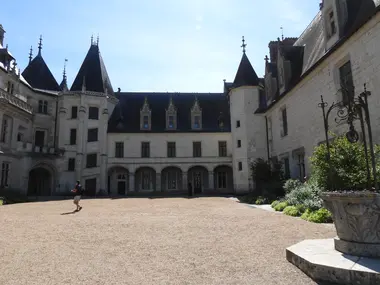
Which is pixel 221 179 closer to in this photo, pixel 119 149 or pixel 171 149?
pixel 171 149

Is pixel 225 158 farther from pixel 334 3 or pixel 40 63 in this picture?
pixel 40 63

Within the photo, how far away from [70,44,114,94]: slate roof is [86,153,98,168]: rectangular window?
709 cm

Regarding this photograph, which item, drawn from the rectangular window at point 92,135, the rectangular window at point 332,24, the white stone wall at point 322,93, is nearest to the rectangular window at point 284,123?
the white stone wall at point 322,93

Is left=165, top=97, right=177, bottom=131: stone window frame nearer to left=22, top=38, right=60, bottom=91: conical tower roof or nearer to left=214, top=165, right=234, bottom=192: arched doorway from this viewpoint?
left=214, top=165, right=234, bottom=192: arched doorway

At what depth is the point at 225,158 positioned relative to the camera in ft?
101

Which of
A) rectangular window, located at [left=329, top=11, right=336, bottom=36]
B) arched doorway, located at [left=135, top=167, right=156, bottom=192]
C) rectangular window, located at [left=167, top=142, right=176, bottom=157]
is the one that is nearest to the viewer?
rectangular window, located at [left=329, top=11, right=336, bottom=36]

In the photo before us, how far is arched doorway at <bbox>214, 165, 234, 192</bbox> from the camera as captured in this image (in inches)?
1239

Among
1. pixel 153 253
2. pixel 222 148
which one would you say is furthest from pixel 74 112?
pixel 153 253

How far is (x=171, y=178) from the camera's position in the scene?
31438 millimetres

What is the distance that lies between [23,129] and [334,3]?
87.6ft

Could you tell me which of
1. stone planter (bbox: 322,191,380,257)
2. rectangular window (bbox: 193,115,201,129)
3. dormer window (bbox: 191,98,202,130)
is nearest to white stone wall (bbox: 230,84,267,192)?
rectangular window (bbox: 193,115,201,129)

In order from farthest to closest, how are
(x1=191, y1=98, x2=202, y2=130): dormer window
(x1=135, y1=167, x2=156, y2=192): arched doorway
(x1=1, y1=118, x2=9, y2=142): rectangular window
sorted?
(x1=191, y1=98, x2=202, y2=130): dormer window, (x1=135, y1=167, x2=156, y2=192): arched doorway, (x1=1, y1=118, x2=9, y2=142): rectangular window

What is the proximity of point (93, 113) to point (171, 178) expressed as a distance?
1086cm

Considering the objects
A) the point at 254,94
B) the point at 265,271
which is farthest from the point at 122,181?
the point at 265,271
